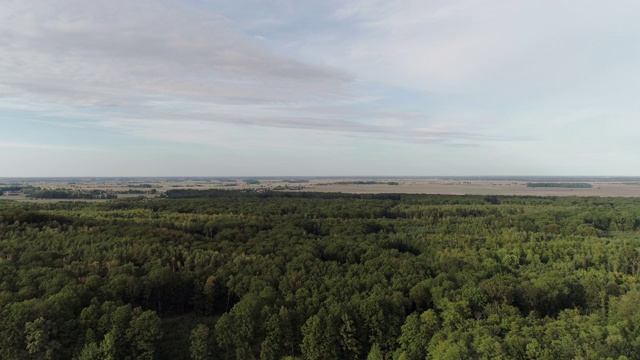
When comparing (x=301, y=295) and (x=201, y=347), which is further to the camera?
(x=301, y=295)

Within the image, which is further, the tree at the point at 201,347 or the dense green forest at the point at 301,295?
the tree at the point at 201,347

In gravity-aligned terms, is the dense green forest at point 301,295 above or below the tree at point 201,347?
above

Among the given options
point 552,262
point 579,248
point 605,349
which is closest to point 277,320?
point 605,349

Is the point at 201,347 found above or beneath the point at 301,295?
beneath

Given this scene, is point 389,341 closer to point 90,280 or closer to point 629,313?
point 629,313

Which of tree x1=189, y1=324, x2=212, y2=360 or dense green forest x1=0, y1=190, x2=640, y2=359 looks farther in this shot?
tree x1=189, y1=324, x2=212, y2=360

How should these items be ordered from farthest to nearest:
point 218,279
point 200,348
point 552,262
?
point 552,262
point 218,279
point 200,348

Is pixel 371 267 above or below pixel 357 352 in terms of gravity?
above

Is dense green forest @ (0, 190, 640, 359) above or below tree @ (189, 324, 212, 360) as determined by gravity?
above
